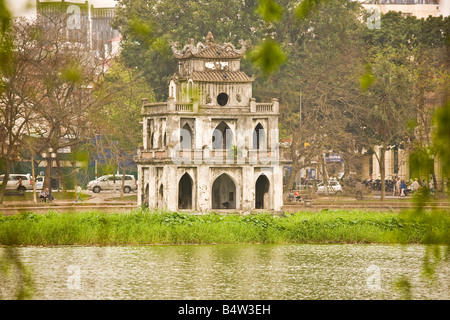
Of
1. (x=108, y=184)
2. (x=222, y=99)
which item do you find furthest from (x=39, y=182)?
(x=222, y=99)

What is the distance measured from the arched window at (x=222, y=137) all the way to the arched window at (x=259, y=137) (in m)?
1.18

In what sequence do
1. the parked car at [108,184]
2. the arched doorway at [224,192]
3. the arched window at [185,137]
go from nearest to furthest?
1. the arched window at [185,137]
2. the arched doorway at [224,192]
3. the parked car at [108,184]

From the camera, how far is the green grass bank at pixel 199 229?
28.6m

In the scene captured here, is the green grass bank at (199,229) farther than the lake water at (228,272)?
Yes

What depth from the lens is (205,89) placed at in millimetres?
38188

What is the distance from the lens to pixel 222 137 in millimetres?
40156

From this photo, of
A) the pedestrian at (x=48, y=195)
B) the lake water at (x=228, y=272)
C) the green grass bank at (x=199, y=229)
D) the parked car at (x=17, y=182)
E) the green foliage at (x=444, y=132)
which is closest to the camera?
the green foliage at (x=444, y=132)

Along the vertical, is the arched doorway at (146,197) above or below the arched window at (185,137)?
below

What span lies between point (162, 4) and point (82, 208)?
20.3 metres

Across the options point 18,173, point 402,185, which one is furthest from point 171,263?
point 18,173

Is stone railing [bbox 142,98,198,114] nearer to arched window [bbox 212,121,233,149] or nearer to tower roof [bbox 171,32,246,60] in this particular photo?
arched window [bbox 212,121,233,149]

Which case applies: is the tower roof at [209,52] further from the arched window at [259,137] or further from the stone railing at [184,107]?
the arched window at [259,137]

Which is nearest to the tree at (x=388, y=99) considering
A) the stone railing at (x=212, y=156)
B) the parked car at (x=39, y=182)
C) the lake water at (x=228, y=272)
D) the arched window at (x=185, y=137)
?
the stone railing at (x=212, y=156)
